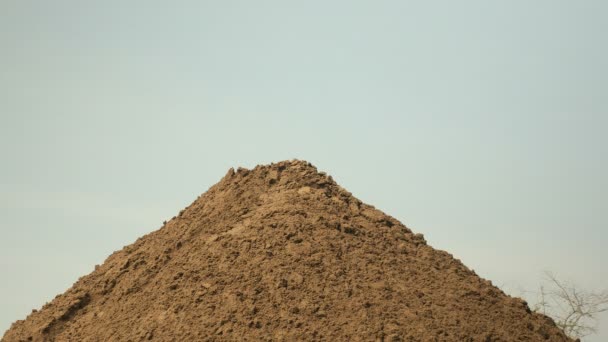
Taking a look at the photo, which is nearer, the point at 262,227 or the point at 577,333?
the point at 262,227

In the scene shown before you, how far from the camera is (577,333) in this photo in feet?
43.3

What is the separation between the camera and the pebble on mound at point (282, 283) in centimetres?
675

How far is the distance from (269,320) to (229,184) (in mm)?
2933

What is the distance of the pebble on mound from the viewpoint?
22.1 ft

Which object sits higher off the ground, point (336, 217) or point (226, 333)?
point (336, 217)

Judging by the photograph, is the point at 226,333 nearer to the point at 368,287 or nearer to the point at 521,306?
the point at 368,287

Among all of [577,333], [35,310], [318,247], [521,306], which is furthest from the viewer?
[577,333]

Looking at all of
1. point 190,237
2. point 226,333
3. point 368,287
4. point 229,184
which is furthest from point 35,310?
point 368,287

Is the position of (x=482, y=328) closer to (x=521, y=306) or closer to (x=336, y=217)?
(x=521, y=306)

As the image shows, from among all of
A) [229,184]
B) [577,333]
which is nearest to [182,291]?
[229,184]

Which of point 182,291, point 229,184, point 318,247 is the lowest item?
point 182,291

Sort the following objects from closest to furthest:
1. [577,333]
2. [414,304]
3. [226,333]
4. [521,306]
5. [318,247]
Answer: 1. [226,333]
2. [414,304]
3. [318,247]
4. [521,306]
5. [577,333]

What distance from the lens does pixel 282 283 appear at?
23.2 feet

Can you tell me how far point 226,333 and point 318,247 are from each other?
150 centimetres
